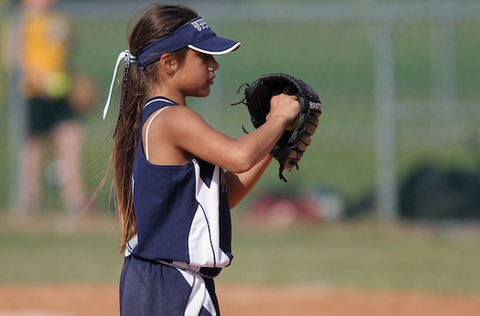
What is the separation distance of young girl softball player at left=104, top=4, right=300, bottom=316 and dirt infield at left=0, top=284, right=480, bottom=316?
3069mm

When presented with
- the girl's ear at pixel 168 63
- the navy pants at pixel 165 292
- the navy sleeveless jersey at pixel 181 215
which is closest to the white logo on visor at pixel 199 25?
the girl's ear at pixel 168 63

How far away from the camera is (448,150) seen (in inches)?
431

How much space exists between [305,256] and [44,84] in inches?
176

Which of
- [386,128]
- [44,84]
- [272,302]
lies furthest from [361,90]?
[272,302]

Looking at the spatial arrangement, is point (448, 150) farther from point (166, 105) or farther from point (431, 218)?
point (166, 105)

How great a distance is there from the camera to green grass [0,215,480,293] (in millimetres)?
7086

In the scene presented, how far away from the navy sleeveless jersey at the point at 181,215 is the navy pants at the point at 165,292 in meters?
0.06

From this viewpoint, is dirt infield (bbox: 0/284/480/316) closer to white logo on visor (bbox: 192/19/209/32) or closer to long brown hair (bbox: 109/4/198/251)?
long brown hair (bbox: 109/4/198/251)

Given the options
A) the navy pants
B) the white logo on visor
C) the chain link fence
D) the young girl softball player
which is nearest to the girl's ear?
the young girl softball player

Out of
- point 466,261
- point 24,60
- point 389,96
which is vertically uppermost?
point 24,60

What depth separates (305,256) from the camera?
803 cm

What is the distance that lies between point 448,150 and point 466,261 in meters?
3.53

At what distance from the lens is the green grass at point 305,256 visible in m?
7.09

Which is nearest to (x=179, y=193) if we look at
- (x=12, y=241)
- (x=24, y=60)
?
(x=12, y=241)
